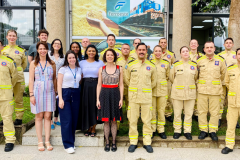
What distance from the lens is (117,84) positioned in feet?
14.1

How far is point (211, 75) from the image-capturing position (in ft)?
15.1

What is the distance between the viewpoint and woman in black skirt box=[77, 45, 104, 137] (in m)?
4.36

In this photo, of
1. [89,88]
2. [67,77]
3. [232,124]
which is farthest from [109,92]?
[232,124]

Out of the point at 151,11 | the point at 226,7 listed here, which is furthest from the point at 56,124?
the point at 226,7

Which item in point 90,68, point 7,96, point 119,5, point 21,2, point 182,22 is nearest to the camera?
point 7,96

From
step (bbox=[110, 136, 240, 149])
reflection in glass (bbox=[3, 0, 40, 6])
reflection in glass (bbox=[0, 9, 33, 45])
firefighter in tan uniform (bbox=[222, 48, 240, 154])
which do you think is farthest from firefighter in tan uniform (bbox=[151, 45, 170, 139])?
reflection in glass (bbox=[3, 0, 40, 6])

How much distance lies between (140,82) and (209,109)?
1725 mm

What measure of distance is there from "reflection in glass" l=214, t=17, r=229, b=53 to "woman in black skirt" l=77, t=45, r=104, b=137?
298 inches

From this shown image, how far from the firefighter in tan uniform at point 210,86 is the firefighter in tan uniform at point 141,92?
3.76 ft

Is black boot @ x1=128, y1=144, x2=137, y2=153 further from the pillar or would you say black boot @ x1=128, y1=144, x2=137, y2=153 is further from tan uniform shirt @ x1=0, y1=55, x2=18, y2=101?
the pillar

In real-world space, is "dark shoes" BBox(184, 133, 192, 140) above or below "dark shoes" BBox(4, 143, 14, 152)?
above

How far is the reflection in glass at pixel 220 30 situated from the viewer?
32.3 feet

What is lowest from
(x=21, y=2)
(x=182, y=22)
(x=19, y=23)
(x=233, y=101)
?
(x=233, y=101)

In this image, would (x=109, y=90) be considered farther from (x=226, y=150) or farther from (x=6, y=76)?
(x=226, y=150)
